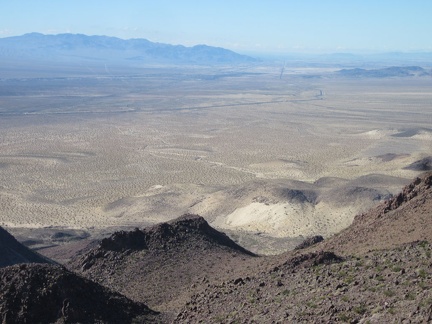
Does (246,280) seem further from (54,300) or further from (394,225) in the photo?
(394,225)

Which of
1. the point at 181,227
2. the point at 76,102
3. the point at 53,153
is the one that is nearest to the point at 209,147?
the point at 53,153

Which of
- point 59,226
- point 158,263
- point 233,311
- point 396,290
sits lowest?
point 59,226

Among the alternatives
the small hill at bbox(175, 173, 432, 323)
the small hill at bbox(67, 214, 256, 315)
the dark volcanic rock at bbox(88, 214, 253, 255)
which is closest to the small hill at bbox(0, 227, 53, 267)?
the small hill at bbox(67, 214, 256, 315)

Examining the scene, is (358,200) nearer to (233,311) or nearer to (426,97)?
(233,311)

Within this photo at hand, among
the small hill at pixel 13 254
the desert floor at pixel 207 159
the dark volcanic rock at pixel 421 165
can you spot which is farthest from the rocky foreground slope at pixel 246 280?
the dark volcanic rock at pixel 421 165

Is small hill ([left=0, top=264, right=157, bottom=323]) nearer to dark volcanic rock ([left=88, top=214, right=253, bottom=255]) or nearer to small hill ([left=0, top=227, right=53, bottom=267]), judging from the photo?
dark volcanic rock ([left=88, top=214, right=253, bottom=255])
